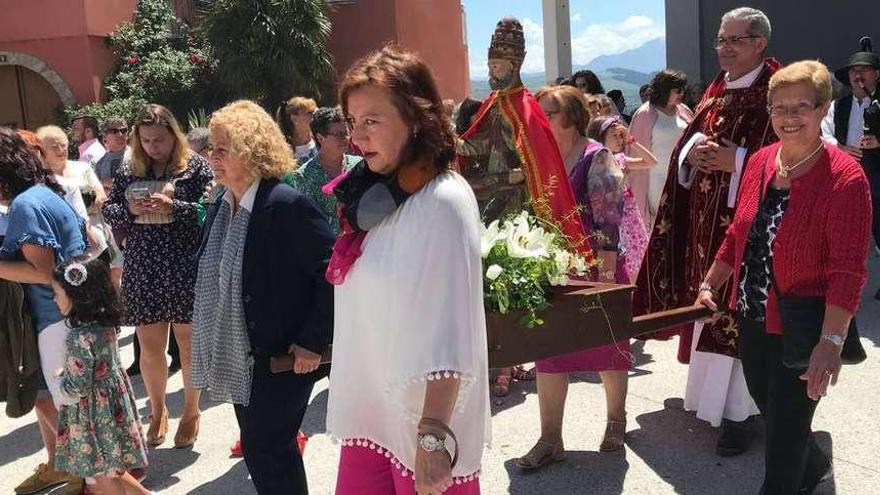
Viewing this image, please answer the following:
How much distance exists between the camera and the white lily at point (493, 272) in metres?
2.74

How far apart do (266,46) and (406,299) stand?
16.9 m

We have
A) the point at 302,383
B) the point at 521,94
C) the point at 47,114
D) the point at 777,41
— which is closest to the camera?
the point at 302,383

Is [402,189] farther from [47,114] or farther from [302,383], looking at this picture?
[47,114]

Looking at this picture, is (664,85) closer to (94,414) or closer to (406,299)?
(94,414)

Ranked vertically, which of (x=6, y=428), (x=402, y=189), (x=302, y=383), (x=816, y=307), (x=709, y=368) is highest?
(x=402, y=189)

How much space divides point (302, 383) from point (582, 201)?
5.92 ft

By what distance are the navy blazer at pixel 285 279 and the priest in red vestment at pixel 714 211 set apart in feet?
6.39

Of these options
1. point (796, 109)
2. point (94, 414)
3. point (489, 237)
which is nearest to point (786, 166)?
point (796, 109)

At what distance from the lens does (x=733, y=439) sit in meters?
3.93

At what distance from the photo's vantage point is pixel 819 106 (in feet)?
9.05

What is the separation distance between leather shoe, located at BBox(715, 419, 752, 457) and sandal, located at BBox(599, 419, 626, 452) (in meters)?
0.45

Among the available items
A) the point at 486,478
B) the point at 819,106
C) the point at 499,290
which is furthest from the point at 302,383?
the point at 819,106

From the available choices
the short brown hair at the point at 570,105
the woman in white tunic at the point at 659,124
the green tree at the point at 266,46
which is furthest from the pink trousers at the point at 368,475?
the green tree at the point at 266,46

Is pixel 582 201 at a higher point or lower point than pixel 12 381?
higher
